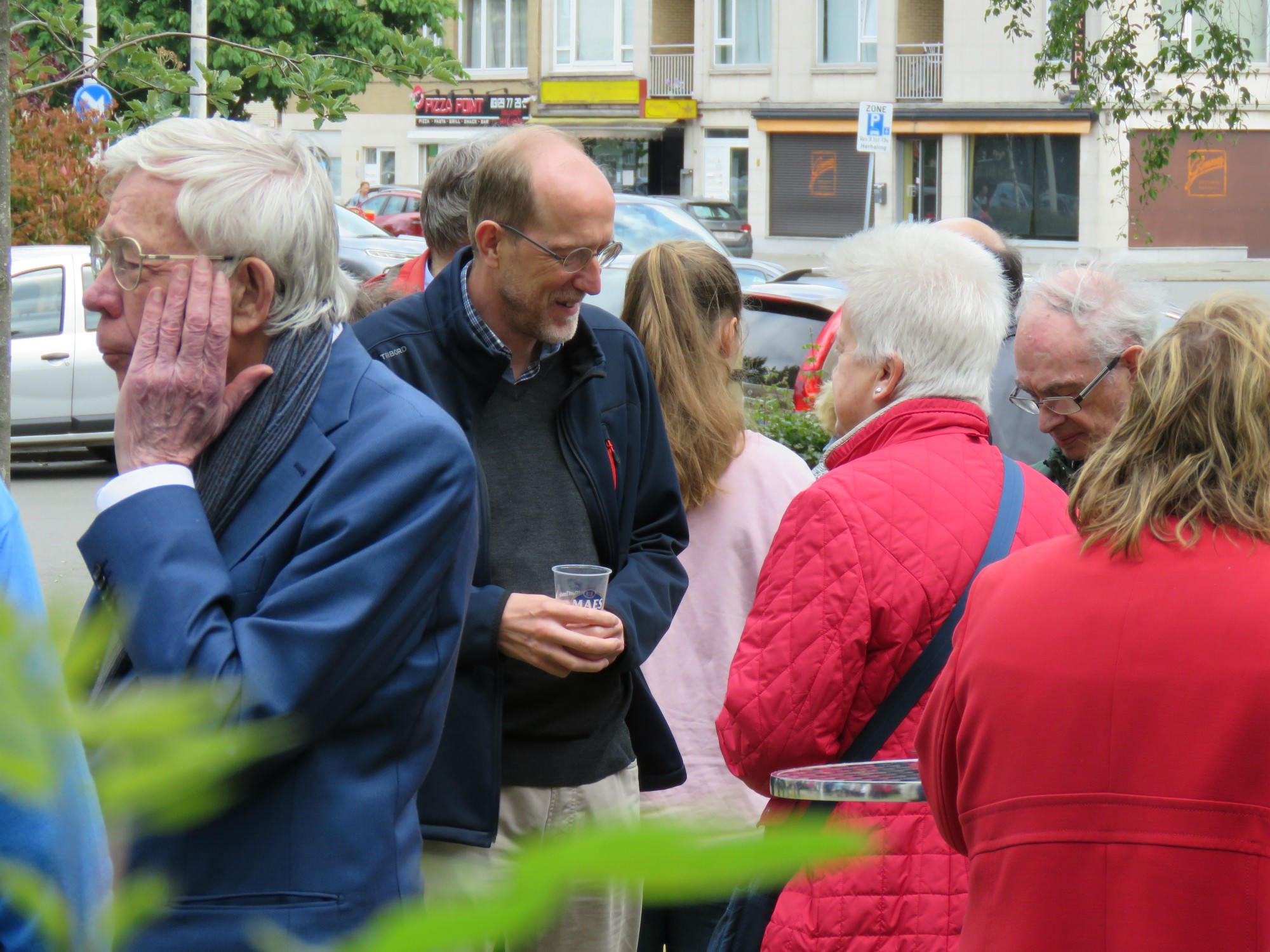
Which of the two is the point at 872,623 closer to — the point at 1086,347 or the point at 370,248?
the point at 1086,347

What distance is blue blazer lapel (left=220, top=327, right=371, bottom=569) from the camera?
176 cm

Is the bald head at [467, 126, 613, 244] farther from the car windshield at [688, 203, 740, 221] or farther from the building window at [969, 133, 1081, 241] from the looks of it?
the building window at [969, 133, 1081, 241]

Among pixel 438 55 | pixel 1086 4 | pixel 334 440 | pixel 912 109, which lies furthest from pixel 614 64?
pixel 334 440

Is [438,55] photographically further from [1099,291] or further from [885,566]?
[885,566]

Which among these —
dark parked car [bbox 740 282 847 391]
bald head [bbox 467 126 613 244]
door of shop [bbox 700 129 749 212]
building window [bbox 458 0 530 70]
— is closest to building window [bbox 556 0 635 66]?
building window [bbox 458 0 530 70]

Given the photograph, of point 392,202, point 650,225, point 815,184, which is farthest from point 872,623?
point 815,184

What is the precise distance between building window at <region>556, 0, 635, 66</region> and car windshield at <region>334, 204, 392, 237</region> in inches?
942

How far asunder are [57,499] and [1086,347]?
29.4 feet

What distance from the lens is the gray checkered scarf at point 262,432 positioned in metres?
1.78

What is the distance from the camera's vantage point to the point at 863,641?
225cm

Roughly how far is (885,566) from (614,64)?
38.4 metres

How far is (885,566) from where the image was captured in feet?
7.37

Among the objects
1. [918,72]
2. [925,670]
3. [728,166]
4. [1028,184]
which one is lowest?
[925,670]

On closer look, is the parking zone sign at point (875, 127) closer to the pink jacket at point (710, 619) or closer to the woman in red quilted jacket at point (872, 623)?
the pink jacket at point (710, 619)
